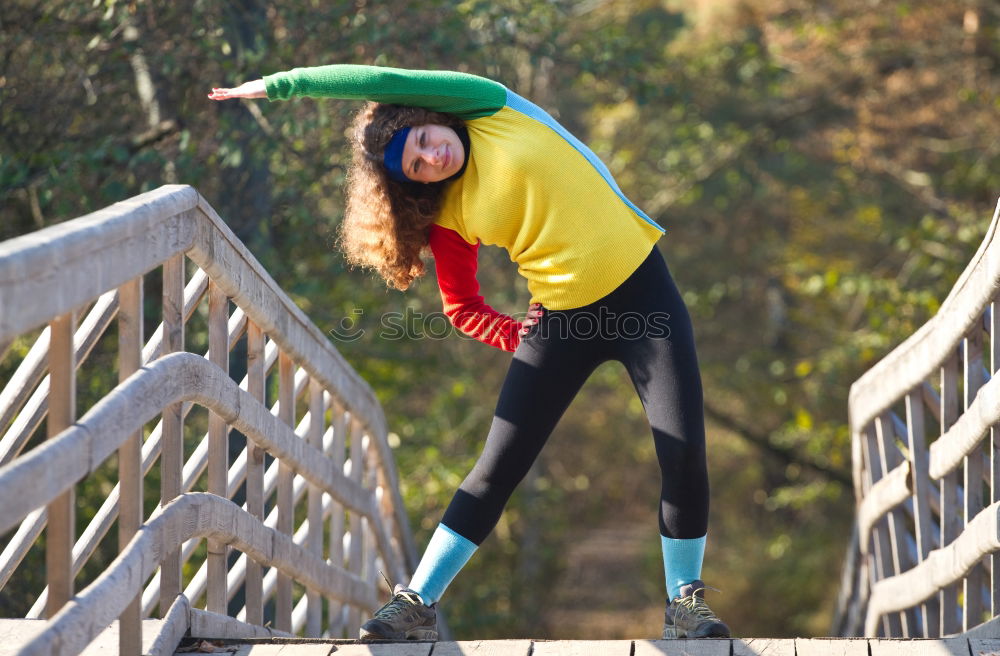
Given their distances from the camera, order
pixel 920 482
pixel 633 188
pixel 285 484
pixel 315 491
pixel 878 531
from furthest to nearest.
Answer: pixel 633 188 < pixel 878 531 < pixel 315 491 < pixel 920 482 < pixel 285 484

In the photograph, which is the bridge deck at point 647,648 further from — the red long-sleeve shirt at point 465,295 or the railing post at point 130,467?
the red long-sleeve shirt at point 465,295

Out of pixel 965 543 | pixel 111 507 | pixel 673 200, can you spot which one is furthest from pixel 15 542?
pixel 673 200

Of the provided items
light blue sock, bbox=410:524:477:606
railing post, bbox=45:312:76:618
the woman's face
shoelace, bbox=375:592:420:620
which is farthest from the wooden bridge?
the woman's face

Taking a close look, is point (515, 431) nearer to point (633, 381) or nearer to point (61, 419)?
point (633, 381)

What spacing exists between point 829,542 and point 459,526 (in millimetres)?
9433

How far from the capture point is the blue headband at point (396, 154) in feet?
8.59

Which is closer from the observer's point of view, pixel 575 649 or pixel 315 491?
pixel 575 649

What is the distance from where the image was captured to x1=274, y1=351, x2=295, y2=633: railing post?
3.32m

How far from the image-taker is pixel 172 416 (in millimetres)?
2359

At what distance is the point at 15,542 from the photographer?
2.51 m

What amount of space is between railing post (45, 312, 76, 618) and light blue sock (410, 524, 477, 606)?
1.10m

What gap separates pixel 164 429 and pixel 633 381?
1122mm

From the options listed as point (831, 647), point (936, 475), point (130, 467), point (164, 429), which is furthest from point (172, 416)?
point (936, 475)

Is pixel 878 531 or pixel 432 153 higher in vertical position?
pixel 432 153
